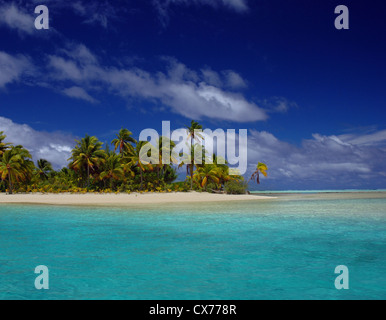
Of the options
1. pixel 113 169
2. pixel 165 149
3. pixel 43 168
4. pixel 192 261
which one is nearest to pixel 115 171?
pixel 113 169

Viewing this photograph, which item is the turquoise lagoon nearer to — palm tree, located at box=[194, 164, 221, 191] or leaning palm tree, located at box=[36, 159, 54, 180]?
palm tree, located at box=[194, 164, 221, 191]

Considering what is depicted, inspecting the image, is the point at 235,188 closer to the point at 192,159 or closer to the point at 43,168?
the point at 192,159

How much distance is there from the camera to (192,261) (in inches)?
354

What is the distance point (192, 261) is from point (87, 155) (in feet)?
151

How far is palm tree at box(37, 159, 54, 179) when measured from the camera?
5928 centimetres

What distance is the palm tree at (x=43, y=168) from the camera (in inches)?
2334

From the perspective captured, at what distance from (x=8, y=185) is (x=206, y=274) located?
50.2m

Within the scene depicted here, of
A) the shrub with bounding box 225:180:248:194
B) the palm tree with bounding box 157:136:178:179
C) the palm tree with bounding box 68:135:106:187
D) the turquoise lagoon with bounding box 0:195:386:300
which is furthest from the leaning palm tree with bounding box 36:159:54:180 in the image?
the turquoise lagoon with bounding box 0:195:386:300

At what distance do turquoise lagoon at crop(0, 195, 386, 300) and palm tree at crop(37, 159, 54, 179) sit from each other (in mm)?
47736

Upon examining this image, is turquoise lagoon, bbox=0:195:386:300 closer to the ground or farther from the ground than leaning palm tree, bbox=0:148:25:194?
closer to the ground
